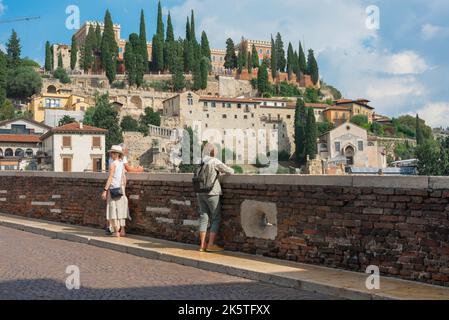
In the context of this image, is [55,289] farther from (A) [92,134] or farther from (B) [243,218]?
(A) [92,134]

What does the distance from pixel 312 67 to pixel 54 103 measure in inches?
2661

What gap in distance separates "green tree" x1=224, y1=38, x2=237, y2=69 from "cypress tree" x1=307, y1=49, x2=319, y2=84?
18399mm

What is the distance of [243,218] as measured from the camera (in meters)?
9.62

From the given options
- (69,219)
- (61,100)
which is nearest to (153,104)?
(61,100)

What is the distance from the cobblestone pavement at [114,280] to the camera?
22.6 ft

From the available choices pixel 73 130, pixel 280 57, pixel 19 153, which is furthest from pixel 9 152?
pixel 280 57

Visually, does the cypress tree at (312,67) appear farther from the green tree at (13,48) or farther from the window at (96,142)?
the window at (96,142)

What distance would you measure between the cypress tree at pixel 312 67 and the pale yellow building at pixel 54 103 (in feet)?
203

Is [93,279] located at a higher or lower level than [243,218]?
lower

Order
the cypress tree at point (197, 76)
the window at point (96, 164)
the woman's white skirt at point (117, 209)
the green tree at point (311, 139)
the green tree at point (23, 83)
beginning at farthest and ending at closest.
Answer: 1. the cypress tree at point (197, 76)
2. the green tree at point (23, 83)
3. the green tree at point (311, 139)
4. the window at point (96, 164)
5. the woman's white skirt at point (117, 209)

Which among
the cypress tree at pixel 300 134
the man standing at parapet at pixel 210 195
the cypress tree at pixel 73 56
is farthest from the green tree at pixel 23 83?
Answer: the man standing at parapet at pixel 210 195

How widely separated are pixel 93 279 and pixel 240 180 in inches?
117

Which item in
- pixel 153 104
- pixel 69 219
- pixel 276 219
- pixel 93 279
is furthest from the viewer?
pixel 153 104
